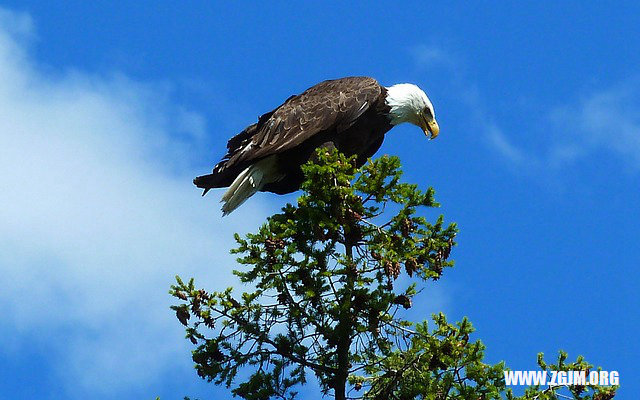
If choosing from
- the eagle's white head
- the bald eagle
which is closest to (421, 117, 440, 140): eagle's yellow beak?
the eagle's white head

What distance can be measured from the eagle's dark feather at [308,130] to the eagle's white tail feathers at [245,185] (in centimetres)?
7

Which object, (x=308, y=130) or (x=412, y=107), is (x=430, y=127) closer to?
(x=412, y=107)

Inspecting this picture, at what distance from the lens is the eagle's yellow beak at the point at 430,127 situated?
998cm

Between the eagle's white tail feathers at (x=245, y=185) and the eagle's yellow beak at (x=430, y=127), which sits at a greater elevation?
the eagle's yellow beak at (x=430, y=127)

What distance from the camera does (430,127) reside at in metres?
9.98

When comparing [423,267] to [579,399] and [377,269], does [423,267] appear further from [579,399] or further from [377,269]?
[579,399]

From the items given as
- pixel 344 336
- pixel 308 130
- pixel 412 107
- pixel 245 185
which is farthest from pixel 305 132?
pixel 344 336

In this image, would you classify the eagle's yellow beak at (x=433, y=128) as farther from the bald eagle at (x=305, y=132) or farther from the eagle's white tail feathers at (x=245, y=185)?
the eagle's white tail feathers at (x=245, y=185)

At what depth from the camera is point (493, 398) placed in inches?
287

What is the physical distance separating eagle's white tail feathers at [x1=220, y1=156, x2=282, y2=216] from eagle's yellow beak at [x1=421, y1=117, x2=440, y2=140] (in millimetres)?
1594

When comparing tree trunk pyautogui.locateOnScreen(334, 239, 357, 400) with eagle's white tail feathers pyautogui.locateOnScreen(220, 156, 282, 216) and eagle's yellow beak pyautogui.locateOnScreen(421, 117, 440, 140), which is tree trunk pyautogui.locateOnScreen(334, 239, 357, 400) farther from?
eagle's yellow beak pyautogui.locateOnScreen(421, 117, 440, 140)

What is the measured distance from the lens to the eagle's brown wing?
929 cm

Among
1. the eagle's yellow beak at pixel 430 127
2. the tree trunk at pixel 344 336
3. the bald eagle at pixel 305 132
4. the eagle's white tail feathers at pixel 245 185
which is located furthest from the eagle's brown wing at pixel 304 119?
the tree trunk at pixel 344 336

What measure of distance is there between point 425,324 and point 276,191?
2891 millimetres
